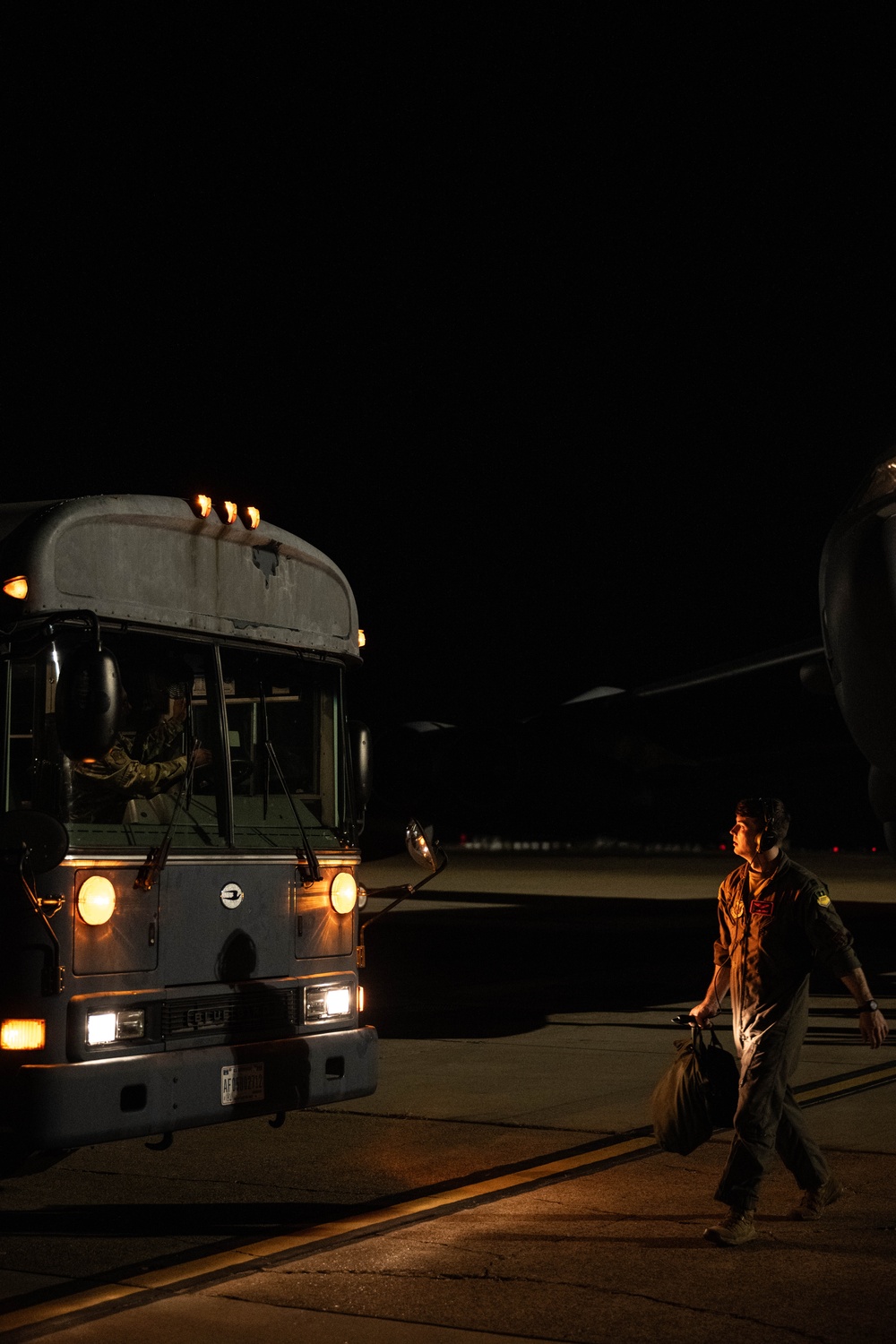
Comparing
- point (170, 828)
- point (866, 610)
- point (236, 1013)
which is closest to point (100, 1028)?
point (236, 1013)

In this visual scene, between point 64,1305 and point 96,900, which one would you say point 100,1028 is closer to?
point 96,900

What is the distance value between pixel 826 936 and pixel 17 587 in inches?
140

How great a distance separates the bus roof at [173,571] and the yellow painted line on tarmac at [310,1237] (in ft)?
8.65

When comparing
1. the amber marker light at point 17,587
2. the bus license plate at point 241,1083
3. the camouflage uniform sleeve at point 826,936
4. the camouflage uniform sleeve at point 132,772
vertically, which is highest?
the amber marker light at point 17,587

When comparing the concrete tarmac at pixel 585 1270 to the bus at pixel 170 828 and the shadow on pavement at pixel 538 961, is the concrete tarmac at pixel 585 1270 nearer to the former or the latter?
the bus at pixel 170 828

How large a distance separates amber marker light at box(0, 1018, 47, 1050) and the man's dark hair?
291 centimetres

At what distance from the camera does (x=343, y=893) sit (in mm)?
8047

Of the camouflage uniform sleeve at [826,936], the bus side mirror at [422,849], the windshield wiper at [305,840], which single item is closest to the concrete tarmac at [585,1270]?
the camouflage uniform sleeve at [826,936]

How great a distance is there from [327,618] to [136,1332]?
3.94 meters

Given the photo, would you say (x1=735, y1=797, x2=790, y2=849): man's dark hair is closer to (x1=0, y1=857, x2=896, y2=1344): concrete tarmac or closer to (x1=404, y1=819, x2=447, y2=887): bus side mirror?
(x1=0, y1=857, x2=896, y2=1344): concrete tarmac

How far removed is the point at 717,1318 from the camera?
17.5 ft

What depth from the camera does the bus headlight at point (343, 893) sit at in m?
8.00

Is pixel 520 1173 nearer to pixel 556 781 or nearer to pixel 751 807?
pixel 751 807

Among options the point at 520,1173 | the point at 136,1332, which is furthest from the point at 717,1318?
the point at 520,1173
